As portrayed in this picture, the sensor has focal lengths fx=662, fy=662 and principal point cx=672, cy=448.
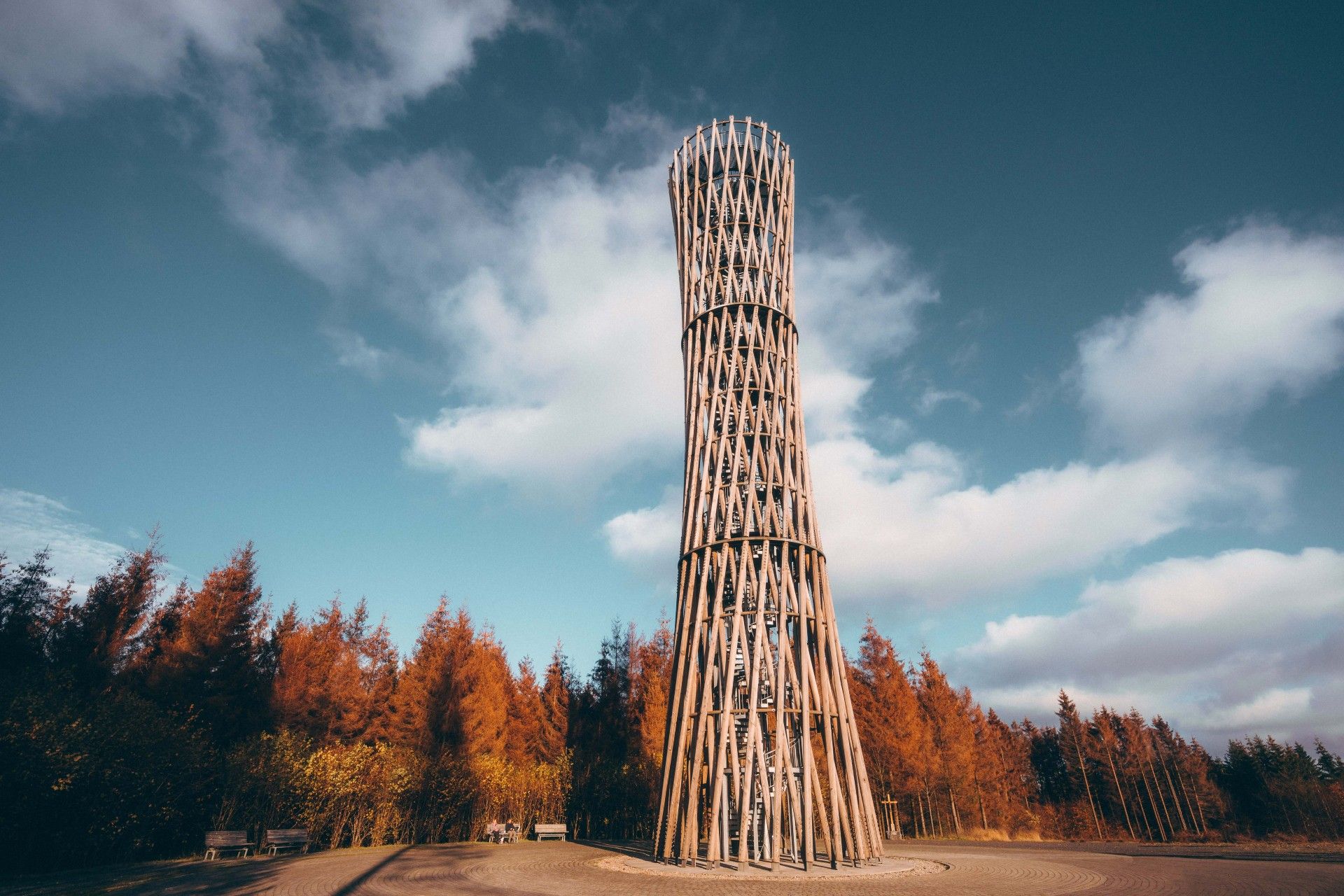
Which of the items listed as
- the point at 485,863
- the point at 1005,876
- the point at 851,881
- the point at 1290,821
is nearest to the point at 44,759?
the point at 485,863

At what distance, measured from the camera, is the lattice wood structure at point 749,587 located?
462 inches

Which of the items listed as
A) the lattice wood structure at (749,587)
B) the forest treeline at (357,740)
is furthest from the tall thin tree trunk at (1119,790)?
the lattice wood structure at (749,587)

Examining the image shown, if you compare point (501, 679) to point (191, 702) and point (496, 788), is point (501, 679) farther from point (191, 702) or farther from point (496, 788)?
point (191, 702)

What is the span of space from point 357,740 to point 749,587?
16.5m

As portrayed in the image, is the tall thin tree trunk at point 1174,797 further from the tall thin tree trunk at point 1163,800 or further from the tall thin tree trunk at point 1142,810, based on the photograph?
the tall thin tree trunk at point 1142,810

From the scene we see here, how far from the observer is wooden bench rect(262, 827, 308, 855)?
14.1 meters

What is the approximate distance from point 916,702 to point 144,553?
89.7 feet

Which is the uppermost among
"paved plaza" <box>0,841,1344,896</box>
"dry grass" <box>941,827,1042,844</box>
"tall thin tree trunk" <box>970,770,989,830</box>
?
"tall thin tree trunk" <box>970,770,989,830</box>

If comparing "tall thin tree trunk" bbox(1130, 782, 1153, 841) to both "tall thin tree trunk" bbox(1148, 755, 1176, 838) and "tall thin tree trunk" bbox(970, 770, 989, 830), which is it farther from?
"tall thin tree trunk" bbox(970, 770, 989, 830)

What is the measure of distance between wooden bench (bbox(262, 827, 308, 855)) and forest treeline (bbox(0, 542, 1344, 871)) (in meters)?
0.60

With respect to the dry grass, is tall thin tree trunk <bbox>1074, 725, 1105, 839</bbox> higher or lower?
higher

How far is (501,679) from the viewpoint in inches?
Answer: 1059

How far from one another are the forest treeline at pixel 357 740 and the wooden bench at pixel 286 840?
0.60 meters

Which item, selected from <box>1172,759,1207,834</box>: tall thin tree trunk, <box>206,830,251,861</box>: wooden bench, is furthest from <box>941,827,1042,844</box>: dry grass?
<box>206,830,251,861</box>: wooden bench
